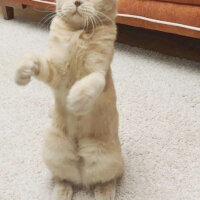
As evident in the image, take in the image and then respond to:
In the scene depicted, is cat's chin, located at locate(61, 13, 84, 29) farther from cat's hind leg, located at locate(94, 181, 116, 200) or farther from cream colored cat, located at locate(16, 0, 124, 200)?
cat's hind leg, located at locate(94, 181, 116, 200)

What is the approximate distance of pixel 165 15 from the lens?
1583 mm

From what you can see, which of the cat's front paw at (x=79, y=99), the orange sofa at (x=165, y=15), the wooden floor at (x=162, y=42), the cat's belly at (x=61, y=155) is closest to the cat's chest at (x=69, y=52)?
the cat's front paw at (x=79, y=99)

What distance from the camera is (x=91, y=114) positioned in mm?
825

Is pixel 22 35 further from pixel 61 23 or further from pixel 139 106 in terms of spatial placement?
pixel 61 23

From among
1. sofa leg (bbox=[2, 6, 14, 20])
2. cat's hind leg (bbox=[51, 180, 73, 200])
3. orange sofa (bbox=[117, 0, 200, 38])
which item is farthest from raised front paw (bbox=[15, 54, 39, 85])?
sofa leg (bbox=[2, 6, 14, 20])

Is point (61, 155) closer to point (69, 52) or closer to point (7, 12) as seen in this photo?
point (69, 52)

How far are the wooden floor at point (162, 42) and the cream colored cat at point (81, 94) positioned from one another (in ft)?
3.79

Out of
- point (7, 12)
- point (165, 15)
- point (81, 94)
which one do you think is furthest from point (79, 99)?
point (7, 12)

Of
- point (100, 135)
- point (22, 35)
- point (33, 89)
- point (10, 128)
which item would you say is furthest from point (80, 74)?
point (22, 35)

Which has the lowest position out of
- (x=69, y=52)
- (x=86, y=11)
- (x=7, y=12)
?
(x=7, y=12)

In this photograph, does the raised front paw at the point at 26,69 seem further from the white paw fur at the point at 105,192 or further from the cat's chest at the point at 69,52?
the white paw fur at the point at 105,192

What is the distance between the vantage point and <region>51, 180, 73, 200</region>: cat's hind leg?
937mm

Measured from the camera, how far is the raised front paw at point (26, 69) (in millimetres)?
702

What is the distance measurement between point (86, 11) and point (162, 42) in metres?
1.40
